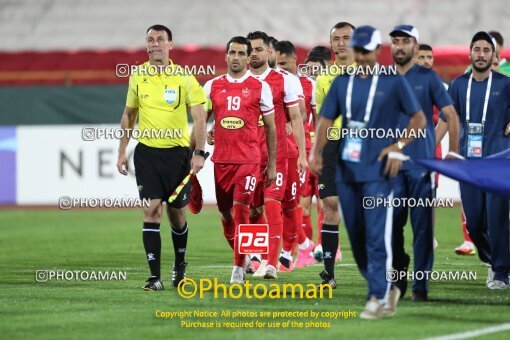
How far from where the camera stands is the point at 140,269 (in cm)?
1409

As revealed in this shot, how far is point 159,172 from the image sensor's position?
38.0 ft

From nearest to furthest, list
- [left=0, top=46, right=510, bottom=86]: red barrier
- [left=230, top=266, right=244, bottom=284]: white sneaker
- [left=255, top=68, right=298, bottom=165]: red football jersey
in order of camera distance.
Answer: [left=230, top=266, right=244, bottom=284]: white sneaker < [left=255, top=68, right=298, bottom=165]: red football jersey < [left=0, top=46, right=510, bottom=86]: red barrier

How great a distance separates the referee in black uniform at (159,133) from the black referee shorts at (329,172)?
120cm

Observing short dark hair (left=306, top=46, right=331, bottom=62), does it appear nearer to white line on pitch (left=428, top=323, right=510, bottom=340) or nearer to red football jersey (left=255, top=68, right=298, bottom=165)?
red football jersey (left=255, top=68, right=298, bottom=165)

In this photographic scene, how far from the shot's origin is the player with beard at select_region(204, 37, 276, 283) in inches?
485

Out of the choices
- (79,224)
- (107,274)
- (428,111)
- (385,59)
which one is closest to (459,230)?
(385,59)

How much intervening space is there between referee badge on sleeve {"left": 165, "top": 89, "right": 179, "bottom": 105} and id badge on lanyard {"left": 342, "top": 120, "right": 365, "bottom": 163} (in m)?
2.75

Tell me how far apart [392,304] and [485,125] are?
3.04 metres

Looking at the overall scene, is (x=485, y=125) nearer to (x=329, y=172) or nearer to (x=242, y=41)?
(x=329, y=172)

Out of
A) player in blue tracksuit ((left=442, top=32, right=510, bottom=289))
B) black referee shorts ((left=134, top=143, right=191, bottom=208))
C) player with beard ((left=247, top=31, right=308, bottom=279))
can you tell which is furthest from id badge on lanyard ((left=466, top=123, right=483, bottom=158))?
black referee shorts ((left=134, top=143, right=191, bottom=208))

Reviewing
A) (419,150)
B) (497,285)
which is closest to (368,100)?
(419,150)

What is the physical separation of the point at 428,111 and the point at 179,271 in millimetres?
3048

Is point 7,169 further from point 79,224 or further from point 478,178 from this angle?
point 478,178

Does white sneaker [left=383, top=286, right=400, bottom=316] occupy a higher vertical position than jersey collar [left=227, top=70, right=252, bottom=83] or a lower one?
lower
